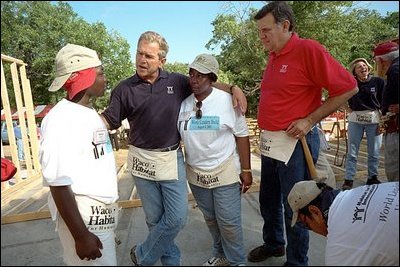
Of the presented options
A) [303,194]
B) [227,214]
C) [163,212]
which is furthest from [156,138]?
[303,194]

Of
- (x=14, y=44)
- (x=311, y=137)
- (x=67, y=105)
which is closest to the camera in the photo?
(x=14, y=44)

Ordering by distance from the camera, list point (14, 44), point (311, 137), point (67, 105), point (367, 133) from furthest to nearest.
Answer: point (367, 133), point (311, 137), point (67, 105), point (14, 44)

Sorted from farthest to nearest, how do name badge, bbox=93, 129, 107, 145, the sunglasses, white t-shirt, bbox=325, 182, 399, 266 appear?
the sunglasses
name badge, bbox=93, 129, 107, 145
white t-shirt, bbox=325, 182, 399, 266

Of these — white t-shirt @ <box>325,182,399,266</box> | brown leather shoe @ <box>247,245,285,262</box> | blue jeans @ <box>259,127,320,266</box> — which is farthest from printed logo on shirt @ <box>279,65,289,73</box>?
brown leather shoe @ <box>247,245,285,262</box>

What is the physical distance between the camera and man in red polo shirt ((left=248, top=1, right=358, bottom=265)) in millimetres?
1900

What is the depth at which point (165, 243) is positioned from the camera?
214cm

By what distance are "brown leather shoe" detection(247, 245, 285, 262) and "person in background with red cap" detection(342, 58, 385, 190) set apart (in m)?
2.08

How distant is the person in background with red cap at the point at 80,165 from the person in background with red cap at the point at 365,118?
3.53 metres

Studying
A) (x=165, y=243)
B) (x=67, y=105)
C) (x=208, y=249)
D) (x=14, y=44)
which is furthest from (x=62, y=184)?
(x=208, y=249)

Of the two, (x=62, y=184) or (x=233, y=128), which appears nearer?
(x=62, y=184)

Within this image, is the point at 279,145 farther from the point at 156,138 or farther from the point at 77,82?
the point at 77,82

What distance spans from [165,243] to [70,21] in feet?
4.85

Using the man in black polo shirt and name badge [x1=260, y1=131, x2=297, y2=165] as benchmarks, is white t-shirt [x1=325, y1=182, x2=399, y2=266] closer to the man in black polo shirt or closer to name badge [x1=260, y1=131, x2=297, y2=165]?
name badge [x1=260, y1=131, x2=297, y2=165]

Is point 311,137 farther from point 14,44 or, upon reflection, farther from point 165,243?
point 14,44
